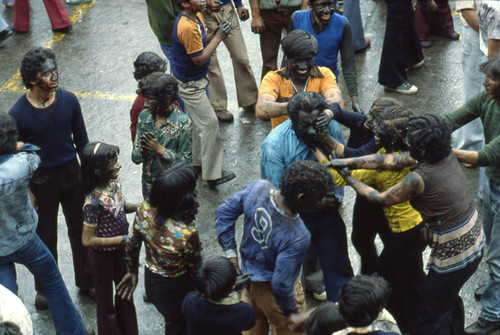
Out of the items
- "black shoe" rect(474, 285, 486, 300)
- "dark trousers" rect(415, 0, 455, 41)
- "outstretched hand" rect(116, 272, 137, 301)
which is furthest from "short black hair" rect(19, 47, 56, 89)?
"dark trousers" rect(415, 0, 455, 41)

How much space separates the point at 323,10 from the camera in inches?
229

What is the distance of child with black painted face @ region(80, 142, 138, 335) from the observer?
14.4 feet

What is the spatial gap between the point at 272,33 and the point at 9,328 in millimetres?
5072

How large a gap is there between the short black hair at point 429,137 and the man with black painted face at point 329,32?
171cm

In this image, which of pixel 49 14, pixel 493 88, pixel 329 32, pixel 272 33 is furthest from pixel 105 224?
pixel 49 14

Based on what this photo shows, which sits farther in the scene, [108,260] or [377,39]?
[377,39]

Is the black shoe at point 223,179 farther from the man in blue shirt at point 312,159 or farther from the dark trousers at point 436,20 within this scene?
the dark trousers at point 436,20

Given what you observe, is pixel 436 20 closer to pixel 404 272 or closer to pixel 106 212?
pixel 404 272

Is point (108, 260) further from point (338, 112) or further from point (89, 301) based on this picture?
point (338, 112)

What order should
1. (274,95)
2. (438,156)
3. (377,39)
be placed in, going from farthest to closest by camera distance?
(377,39)
(274,95)
(438,156)

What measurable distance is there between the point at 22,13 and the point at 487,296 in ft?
23.9

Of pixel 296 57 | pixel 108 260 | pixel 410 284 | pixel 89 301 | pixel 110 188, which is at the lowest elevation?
pixel 89 301

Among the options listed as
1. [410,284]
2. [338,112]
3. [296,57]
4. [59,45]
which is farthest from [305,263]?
[59,45]

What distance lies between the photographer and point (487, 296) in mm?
4898
